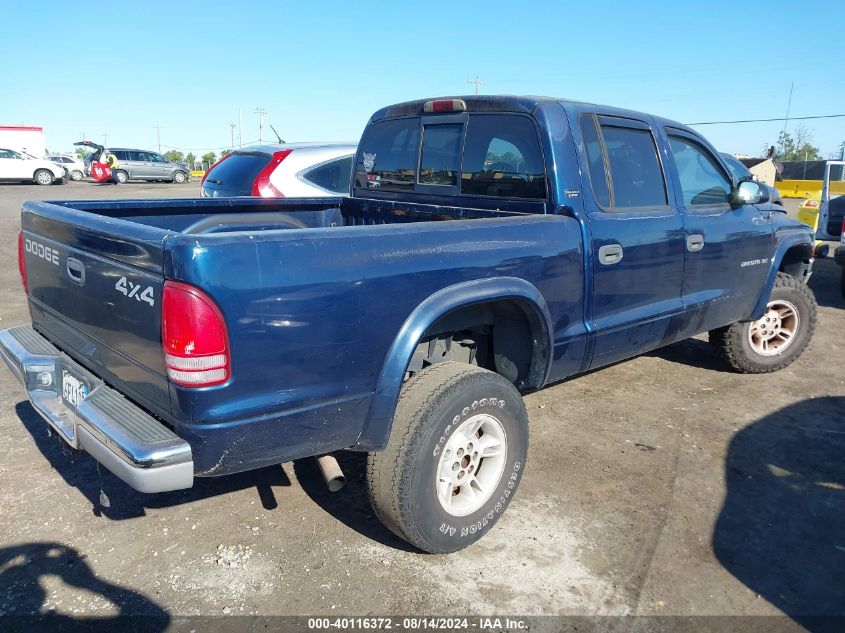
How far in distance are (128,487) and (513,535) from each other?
2.04m

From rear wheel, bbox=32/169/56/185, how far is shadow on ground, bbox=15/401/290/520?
2713 centimetres

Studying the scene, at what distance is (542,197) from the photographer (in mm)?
3467

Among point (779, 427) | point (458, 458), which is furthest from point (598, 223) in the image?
point (779, 427)

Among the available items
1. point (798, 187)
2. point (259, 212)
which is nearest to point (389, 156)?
point (259, 212)

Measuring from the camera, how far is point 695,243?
410 centimetres

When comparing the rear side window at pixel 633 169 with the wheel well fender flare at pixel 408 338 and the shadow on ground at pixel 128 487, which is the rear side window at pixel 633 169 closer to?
the wheel well fender flare at pixel 408 338

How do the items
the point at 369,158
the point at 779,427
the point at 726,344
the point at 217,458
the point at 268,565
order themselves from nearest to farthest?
the point at 217,458
the point at 268,565
the point at 779,427
the point at 369,158
the point at 726,344

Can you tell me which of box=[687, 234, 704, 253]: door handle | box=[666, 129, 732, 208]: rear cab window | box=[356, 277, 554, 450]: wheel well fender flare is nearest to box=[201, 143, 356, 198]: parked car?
box=[666, 129, 732, 208]: rear cab window

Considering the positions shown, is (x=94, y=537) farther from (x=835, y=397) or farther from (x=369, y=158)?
(x=835, y=397)

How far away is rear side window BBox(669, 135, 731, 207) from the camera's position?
4238mm

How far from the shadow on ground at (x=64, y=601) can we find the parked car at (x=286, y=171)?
15.2 feet

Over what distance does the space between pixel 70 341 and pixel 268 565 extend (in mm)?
1362

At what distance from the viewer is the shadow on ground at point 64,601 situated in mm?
2484

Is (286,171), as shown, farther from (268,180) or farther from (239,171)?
(239,171)
